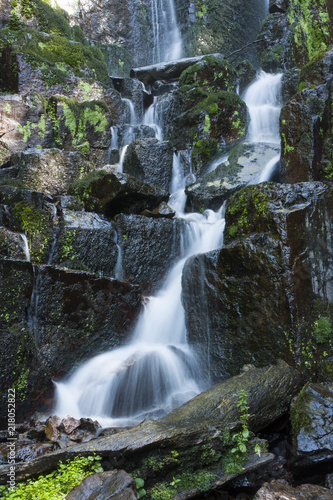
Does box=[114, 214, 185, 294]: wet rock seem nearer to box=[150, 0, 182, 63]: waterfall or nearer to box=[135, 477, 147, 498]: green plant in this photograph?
box=[135, 477, 147, 498]: green plant

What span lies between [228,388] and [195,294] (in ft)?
6.85

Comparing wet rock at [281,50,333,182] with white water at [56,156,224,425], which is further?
wet rock at [281,50,333,182]

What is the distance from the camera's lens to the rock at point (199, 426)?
3.02 m

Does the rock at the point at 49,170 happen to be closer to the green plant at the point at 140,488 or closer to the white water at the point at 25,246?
the white water at the point at 25,246

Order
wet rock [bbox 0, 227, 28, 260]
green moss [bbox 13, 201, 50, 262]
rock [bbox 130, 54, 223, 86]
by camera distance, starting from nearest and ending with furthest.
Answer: wet rock [bbox 0, 227, 28, 260], green moss [bbox 13, 201, 50, 262], rock [bbox 130, 54, 223, 86]

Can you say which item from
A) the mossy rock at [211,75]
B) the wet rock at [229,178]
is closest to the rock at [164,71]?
the mossy rock at [211,75]

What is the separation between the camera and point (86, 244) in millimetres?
7582

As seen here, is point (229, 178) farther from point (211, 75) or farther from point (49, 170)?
point (211, 75)

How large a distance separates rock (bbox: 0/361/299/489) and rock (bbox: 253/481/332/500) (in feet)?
1.36

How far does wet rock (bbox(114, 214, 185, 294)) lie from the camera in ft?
27.1

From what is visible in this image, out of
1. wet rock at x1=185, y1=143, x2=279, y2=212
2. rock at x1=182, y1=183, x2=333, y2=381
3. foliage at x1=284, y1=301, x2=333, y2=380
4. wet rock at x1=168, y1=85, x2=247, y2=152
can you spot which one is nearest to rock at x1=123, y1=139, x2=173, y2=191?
wet rock at x1=185, y1=143, x2=279, y2=212

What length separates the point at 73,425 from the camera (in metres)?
4.53

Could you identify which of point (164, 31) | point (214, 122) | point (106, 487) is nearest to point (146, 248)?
point (106, 487)

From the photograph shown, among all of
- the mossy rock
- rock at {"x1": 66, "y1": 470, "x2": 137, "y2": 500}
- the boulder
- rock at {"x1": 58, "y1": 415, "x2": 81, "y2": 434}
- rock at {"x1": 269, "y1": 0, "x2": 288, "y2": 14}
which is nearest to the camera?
rock at {"x1": 66, "y1": 470, "x2": 137, "y2": 500}
